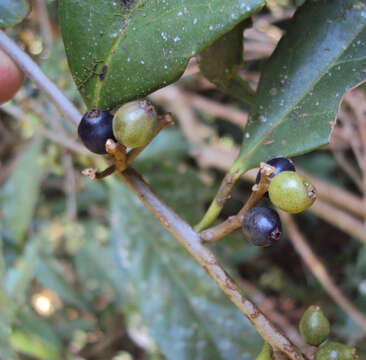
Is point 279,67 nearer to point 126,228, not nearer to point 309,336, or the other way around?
point 309,336

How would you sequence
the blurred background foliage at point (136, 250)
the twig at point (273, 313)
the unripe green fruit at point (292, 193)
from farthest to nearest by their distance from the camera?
the twig at point (273, 313), the blurred background foliage at point (136, 250), the unripe green fruit at point (292, 193)

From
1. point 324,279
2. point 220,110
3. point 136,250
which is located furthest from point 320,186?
point 136,250

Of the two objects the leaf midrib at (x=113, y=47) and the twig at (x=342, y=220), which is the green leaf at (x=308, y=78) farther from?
the twig at (x=342, y=220)

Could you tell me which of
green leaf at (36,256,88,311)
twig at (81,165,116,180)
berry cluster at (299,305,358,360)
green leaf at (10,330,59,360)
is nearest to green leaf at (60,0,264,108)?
twig at (81,165,116,180)

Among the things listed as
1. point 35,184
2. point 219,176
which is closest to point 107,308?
point 35,184

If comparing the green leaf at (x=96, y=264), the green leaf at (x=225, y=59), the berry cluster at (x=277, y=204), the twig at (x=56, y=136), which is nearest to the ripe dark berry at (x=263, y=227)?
the berry cluster at (x=277, y=204)

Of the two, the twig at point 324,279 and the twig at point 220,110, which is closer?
the twig at point 324,279

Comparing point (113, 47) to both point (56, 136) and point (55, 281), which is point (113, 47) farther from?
point (55, 281)
